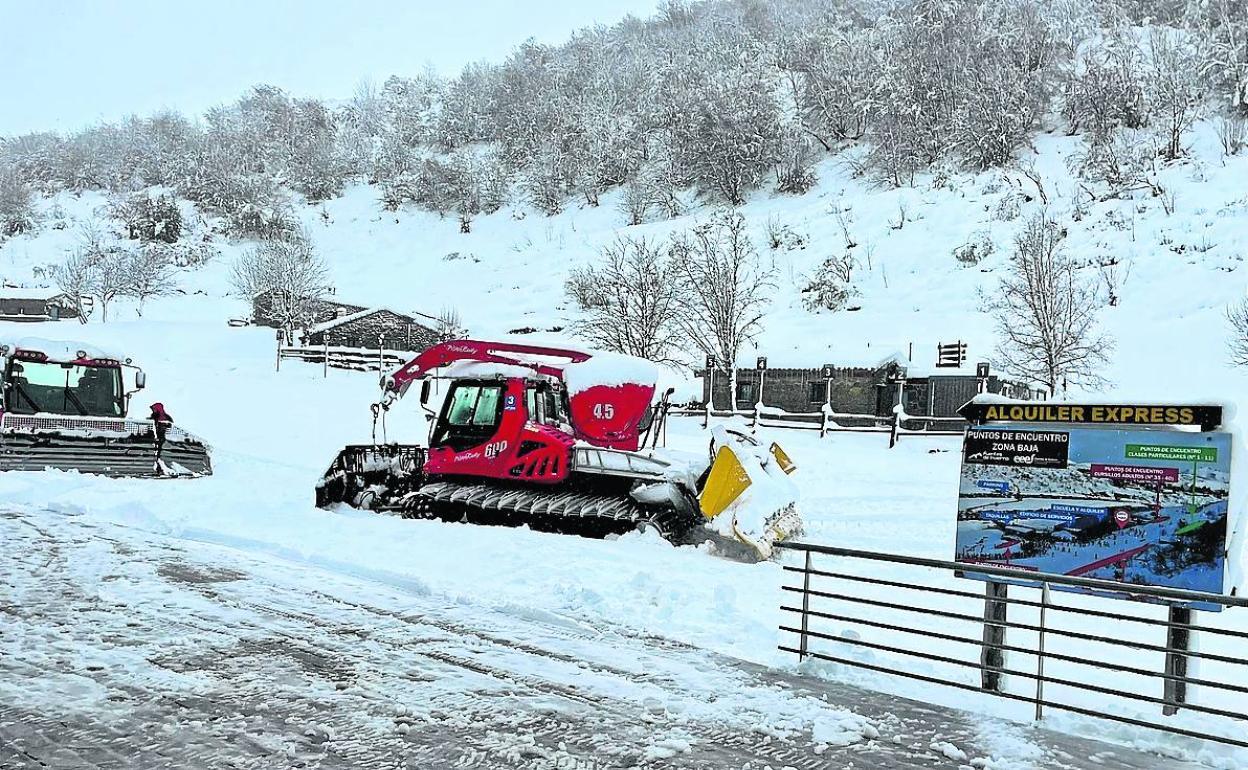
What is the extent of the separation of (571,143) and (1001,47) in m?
32.9

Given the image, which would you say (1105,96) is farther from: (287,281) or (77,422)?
(77,422)

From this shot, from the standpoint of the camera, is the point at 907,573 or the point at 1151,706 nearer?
the point at 1151,706

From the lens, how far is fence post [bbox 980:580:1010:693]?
6.18 m

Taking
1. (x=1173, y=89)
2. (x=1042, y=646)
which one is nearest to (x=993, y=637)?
(x=1042, y=646)

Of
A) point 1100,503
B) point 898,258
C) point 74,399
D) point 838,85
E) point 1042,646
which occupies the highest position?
point 838,85

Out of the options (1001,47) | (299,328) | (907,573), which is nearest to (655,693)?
(907,573)

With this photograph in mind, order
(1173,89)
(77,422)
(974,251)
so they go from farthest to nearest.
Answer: (1173,89) → (974,251) → (77,422)

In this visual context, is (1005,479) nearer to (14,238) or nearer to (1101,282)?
(1101,282)

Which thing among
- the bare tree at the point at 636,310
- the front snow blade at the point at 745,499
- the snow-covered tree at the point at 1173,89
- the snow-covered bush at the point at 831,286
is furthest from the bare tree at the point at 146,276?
the snow-covered tree at the point at 1173,89

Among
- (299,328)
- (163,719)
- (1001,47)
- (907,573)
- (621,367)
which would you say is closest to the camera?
(163,719)

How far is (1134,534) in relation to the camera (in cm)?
571

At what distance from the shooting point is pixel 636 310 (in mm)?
37062

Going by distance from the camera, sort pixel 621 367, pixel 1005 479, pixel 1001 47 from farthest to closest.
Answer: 1. pixel 1001 47
2. pixel 621 367
3. pixel 1005 479

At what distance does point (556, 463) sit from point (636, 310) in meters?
24.7
